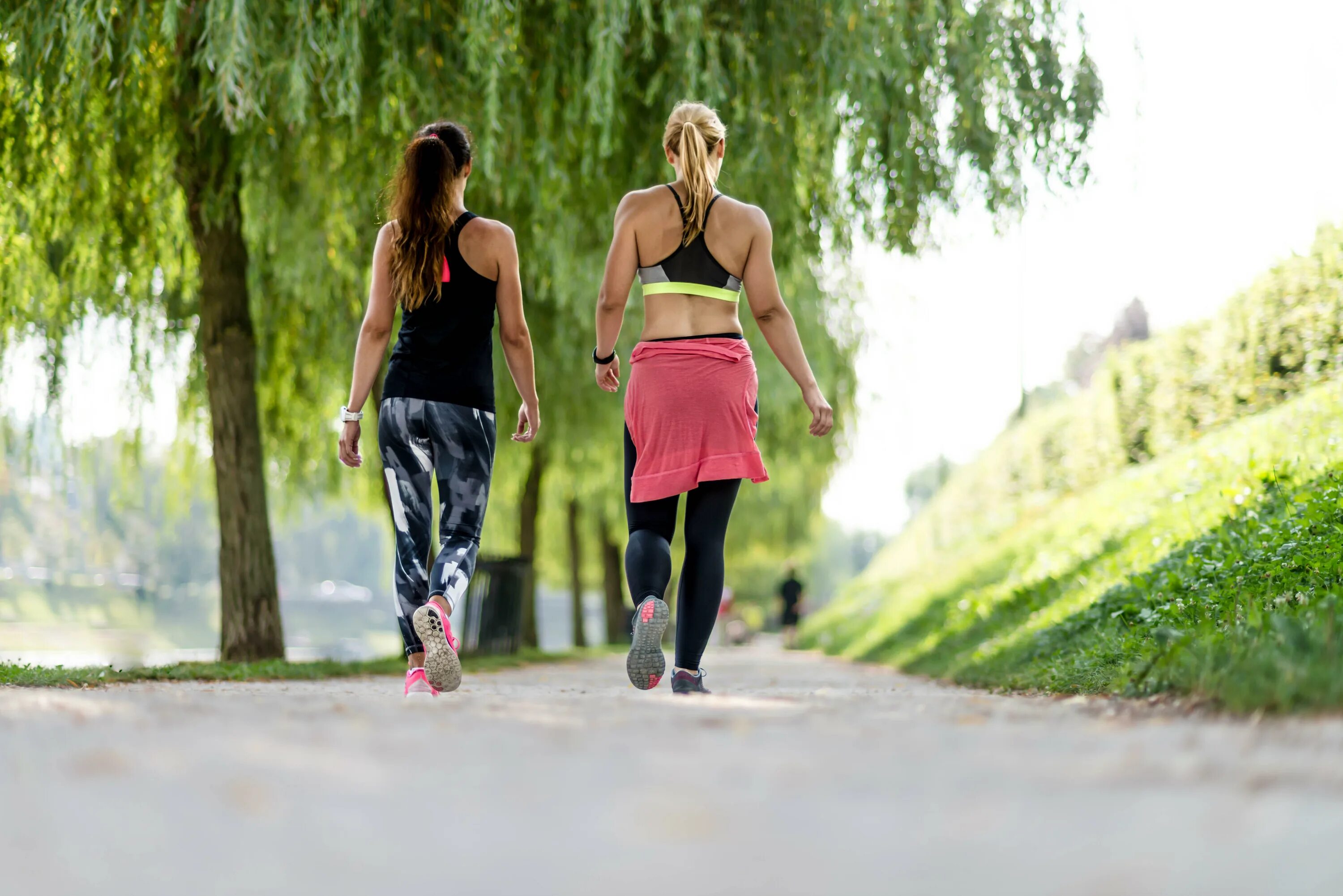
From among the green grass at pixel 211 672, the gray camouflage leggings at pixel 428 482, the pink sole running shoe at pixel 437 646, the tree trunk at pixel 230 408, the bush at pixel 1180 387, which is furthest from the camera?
the bush at pixel 1180 387

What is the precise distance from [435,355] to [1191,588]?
370cm

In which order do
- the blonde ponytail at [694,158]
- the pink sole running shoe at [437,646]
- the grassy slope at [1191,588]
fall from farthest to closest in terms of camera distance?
the blonde ponytail at [694,158] → the pink sole running shoe at [437,646] → the grassy slope at [1191,588]

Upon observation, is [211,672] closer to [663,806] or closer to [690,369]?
[690,369]

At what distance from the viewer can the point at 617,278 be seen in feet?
14.9

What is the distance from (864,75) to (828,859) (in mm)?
5843

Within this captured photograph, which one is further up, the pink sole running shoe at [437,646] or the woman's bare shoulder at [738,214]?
the woman's bare shoulder at [738,214]

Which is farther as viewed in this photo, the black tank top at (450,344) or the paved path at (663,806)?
the black tank top at (450,344)

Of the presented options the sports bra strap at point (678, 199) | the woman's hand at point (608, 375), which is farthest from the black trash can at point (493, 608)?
the sports bra strap at point (678, 199)

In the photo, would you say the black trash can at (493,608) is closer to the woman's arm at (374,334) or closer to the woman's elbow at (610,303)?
the woman's arm at (374,334)

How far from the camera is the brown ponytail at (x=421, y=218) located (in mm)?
4688

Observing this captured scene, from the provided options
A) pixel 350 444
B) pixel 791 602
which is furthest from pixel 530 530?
pixel 350 444

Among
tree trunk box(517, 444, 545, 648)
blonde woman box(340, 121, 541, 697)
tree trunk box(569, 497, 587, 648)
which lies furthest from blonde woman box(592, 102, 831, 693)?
tree trunk box(569, 497, 587, 648)

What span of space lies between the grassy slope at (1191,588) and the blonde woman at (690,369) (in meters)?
1.58

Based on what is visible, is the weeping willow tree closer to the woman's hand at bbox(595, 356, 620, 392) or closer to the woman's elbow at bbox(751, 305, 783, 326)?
the woman's hand at bbox(595, 356, 620, 392)
